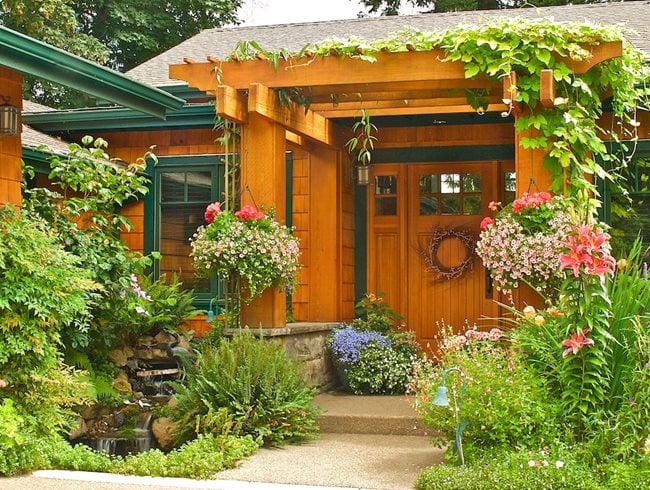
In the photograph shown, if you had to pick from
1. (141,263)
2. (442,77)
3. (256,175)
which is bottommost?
(141,263)

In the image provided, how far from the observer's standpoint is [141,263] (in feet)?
28.0

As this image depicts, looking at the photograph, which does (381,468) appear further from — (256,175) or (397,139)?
(397,139)

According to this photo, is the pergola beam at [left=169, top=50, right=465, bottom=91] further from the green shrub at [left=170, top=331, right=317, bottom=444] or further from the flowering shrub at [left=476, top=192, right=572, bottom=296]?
the green shrub at [left=170, top=331, right=317, bottom=444]

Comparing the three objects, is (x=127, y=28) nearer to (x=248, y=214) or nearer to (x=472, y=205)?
(x=472, y=205)

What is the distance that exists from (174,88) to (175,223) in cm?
158

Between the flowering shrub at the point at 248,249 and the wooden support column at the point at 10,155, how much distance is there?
1546mm

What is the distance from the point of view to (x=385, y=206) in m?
10.6

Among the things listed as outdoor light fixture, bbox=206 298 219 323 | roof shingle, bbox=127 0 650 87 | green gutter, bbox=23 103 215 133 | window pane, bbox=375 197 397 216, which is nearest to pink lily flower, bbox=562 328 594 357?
outdoor light fixture, bbox=206 298 219 323

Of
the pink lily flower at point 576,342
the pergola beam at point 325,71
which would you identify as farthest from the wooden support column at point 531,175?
the pink lily flower at point 576,342

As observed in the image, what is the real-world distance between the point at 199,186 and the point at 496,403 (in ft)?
20.2

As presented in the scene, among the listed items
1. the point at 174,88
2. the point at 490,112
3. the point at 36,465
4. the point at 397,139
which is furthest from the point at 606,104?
the point at 36,465

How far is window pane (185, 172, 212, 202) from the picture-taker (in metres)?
10.9

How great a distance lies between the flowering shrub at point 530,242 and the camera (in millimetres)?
7141

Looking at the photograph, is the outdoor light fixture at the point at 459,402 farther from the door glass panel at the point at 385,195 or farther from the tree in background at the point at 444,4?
the tree in background at the point at 444,4
